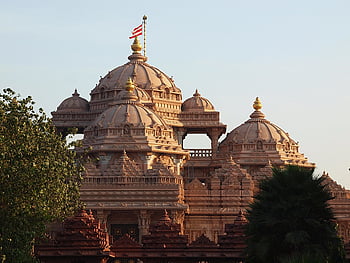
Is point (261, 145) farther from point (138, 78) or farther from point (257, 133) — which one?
point (138, 78)

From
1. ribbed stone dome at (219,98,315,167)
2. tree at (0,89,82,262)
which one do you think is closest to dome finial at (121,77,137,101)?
ribbed stone dome at (219,98,315,167)

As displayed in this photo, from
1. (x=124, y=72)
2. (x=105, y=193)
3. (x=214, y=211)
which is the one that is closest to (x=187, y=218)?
(x=214, y=211)

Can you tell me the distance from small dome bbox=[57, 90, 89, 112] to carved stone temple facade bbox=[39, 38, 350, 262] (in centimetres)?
8

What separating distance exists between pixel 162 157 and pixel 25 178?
96.9ft

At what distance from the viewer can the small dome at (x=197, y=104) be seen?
81062 millimetres

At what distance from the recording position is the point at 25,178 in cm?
4219

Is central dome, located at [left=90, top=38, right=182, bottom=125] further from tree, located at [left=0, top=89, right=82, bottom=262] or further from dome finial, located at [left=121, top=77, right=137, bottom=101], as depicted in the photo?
tree, located at [left=0, top=89, right=82, bottom=262]

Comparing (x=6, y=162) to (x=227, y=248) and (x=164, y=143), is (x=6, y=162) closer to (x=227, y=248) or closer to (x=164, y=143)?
(x=227, y=248)

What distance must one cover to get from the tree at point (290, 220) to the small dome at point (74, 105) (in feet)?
143

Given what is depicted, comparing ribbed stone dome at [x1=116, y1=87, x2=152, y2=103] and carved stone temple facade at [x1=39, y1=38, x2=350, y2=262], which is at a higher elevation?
ribbed stone dome at [x1=116, y1=87, x2=152, y2=103]

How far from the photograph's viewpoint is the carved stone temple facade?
2507 inches

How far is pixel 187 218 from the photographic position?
6588 cm

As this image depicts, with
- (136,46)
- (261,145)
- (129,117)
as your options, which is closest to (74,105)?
(136,46)

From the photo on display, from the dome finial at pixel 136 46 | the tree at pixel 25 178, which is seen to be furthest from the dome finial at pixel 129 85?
the tree at pixel 25 178
